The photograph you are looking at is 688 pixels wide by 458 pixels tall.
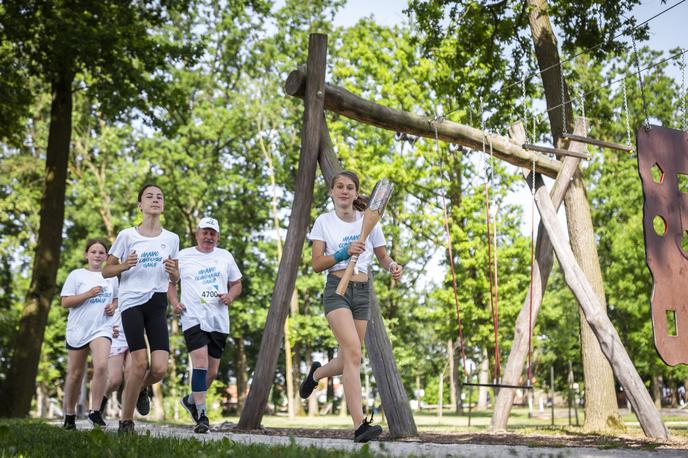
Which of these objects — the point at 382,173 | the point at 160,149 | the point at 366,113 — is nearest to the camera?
the point at 366,113

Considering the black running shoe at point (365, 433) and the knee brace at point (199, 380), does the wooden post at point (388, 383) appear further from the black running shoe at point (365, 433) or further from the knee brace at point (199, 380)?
the black running shoe at point (365, 433)

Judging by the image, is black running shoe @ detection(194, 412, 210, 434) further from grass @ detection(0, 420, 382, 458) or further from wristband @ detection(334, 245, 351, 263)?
wristband @ detection(334, 245, 351, 263)

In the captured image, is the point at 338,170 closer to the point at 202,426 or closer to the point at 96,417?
the point at 202,426

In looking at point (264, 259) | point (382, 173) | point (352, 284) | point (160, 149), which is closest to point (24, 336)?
point (352, 284)

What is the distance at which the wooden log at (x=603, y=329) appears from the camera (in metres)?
9.73

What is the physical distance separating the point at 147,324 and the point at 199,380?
1356mm

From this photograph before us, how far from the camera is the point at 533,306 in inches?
480

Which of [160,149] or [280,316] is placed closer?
[280,316]

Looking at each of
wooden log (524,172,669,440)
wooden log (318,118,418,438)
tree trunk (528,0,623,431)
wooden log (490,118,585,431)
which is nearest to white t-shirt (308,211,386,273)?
wooden log (318,118,418,438)

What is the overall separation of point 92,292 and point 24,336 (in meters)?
7.26

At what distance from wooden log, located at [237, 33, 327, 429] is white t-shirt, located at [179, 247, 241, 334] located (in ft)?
2.37

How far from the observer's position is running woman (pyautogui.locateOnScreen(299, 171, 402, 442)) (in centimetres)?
638

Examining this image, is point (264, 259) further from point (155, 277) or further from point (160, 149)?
point (155, 277)

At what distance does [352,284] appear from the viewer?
6480mm
